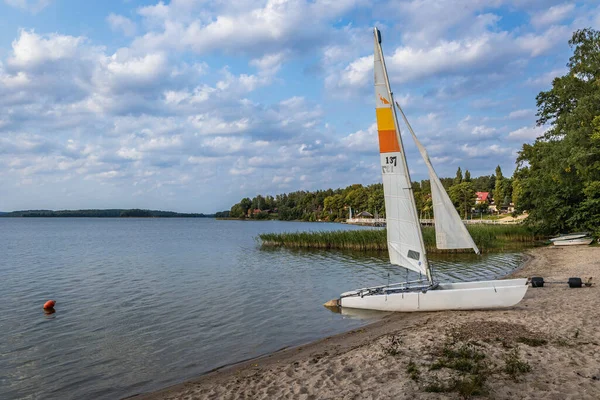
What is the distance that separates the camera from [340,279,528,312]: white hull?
1175 cm

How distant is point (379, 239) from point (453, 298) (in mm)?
23288

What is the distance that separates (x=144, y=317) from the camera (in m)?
14.3

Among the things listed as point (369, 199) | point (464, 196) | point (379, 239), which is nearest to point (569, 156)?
point (379, 239)

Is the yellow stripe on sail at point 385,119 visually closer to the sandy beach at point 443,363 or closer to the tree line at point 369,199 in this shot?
the sandy beach at point 443,363

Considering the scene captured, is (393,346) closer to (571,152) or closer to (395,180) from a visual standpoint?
(395,180)

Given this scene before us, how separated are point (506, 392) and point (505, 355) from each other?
5.94ft

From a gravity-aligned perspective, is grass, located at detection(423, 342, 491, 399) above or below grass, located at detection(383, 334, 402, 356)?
above

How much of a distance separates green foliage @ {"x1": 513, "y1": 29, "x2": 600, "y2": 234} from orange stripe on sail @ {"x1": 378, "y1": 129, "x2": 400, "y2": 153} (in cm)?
1740

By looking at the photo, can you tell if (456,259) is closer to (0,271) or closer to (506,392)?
→ (506,392)

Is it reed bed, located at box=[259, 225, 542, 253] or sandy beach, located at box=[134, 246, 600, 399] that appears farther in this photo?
reed bed, located at box=[259, 225, 542, 253]

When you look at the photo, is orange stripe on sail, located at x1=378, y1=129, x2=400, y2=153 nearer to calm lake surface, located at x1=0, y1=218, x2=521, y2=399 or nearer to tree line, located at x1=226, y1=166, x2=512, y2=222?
calm lake surface, located at x1=0, y1=218, x2=521, y2=399

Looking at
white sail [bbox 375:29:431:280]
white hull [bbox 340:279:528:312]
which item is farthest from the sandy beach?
white sail [bbox 375:29:431:280]

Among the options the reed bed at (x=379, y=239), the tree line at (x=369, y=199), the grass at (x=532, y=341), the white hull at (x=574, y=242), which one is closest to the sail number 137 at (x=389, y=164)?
the grass at (x=532, y=341)

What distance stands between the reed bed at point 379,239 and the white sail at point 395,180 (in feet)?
66.4
